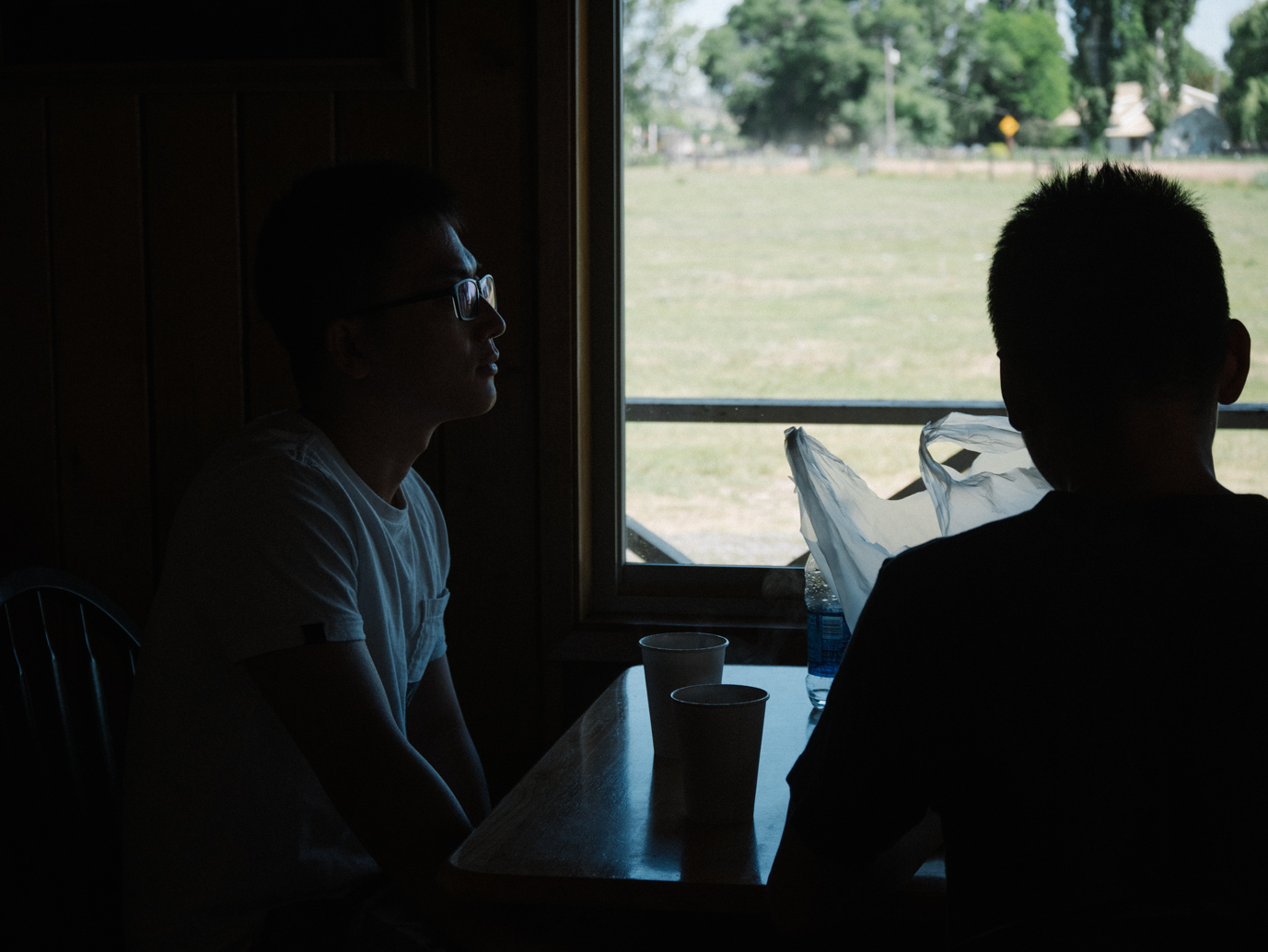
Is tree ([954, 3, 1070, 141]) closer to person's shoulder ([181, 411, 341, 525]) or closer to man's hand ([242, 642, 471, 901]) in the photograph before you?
person's shoulder ([181, 411, 341, 525])

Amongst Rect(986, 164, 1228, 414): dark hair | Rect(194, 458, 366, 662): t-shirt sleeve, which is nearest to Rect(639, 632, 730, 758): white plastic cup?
Rect(194, 458, 366, 662): t-shirt sleeve

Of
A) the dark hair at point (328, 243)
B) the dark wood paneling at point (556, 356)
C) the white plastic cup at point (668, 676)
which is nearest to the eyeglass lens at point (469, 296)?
the dark hair at point (328, 243)

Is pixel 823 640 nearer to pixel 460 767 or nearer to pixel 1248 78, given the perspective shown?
pixel 460 767

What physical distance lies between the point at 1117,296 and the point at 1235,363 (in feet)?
0.45

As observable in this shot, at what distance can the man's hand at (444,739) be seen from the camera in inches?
61.1

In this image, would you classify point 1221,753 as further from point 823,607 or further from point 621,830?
point 823,607

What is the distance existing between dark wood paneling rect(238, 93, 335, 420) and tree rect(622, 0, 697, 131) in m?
0.53

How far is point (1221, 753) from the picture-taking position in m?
0.68

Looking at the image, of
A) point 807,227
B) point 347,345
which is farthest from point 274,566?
point 807,227

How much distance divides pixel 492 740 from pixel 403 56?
1.18 meters

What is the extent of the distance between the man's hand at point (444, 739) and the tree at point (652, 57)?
1069 mm

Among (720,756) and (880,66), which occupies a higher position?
(880,66)

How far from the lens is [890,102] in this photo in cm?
199

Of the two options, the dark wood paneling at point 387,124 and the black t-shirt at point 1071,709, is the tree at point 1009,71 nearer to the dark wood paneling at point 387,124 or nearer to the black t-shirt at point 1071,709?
the dark wood paneling at point 387,124
